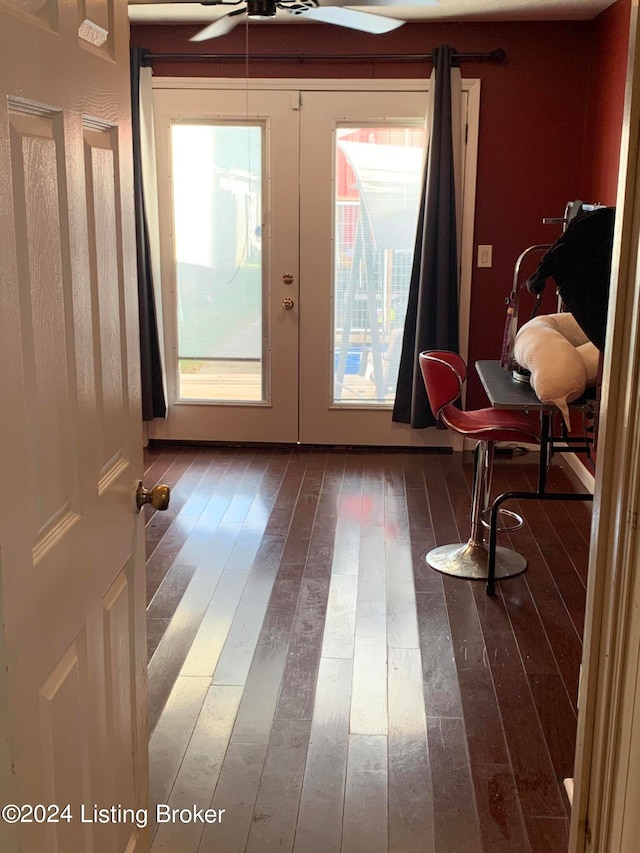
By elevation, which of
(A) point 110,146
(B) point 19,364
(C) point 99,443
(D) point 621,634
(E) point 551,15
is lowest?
(D) point 621,634

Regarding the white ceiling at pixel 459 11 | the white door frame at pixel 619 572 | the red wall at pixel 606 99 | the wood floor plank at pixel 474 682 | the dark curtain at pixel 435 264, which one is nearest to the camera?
the white door frame at pixel 619 572

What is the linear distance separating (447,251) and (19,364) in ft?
13.7

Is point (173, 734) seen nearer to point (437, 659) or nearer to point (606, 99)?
point (437, 659)

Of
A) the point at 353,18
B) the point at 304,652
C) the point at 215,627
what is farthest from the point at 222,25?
the point at 304,652

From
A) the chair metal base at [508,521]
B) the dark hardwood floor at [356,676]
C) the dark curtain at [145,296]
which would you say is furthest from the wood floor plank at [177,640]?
the dark curtain at [145,296]

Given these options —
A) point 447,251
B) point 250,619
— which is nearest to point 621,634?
point 250,619

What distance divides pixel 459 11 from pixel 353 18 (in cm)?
126

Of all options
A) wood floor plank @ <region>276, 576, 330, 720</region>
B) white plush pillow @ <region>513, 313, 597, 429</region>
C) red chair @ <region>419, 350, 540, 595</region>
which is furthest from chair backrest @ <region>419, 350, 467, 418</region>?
wood floor plank @ <region>276, 576, 330, 720</region>

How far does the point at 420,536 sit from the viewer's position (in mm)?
3883

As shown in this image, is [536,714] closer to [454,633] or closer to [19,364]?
[454,633]

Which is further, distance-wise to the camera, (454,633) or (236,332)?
(236,332)

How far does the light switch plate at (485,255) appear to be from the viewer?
5.07 meters

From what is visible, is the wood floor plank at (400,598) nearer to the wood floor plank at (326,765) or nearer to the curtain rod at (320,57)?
the wood floor plank at (326,765)

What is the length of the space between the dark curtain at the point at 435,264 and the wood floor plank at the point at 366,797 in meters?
2.98
